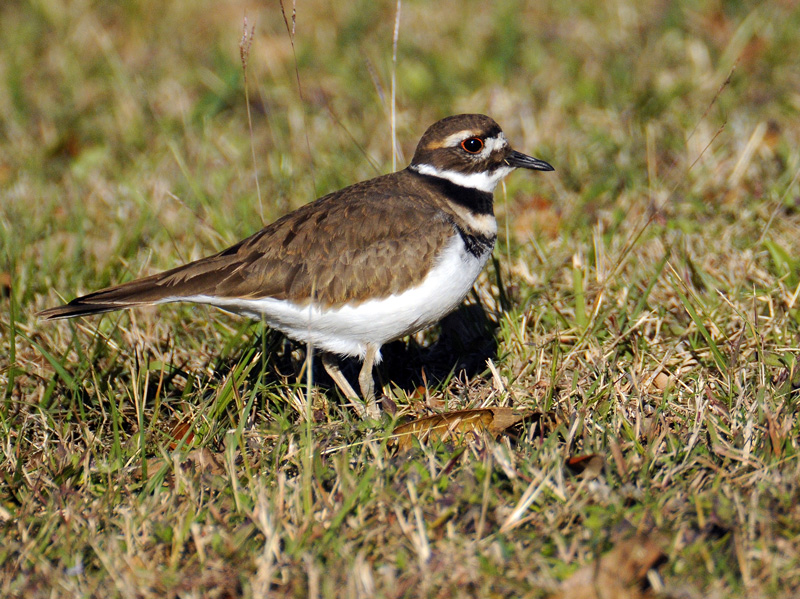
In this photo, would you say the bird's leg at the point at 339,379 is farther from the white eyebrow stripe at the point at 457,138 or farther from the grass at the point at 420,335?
the white eyebrow stripe at the point at 457,138

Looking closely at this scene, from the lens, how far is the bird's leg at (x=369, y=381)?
416cm

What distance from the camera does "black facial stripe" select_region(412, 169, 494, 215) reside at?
14.2 feet

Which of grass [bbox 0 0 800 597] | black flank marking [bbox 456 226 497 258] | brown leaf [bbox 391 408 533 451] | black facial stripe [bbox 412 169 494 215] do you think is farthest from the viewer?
black facial stripe [bbox 412 169 494 215]

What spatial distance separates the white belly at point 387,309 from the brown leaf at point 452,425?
0.45 meters

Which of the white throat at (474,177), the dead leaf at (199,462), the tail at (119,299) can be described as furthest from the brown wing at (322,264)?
the dead leaf at (199,462)

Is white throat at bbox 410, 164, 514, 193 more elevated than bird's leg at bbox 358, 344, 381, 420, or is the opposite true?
white throat at bbox 410, 164, 514, 193

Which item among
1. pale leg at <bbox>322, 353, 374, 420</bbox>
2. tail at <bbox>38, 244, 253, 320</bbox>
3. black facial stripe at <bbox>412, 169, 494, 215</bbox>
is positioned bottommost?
pale leg at <bbox>322, 353, 374, 420</bbox>

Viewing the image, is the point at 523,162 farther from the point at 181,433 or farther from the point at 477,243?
the point at 181,433

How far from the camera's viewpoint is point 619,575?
269 centimetres

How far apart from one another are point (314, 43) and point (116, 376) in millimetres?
4579

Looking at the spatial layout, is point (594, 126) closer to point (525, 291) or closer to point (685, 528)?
point (525, 291)

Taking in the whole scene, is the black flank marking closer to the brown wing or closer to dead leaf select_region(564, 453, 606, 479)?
the brown wing

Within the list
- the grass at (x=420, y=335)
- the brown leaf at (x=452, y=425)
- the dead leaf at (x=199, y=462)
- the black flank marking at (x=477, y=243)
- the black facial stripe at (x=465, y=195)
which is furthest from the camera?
the black facial stripe at (x=465, y=195)

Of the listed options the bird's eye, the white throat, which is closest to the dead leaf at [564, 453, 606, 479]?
the white throat
